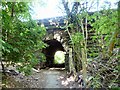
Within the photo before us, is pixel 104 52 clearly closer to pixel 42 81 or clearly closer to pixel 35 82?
pixel 35 82

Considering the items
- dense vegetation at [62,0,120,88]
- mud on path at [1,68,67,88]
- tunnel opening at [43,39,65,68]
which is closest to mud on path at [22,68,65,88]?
mud on path at [1,68,67,88]

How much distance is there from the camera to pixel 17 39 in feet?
14.1

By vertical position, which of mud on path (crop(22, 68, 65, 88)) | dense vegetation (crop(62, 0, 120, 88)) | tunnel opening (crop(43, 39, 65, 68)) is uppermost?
dense vegetation (crop(62, 0, 120, 88))

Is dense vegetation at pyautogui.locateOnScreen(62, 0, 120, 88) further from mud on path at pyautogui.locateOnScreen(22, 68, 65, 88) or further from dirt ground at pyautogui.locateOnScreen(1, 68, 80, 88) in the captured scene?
mud on path at pyautogui.locateOnScreen(22, 68, 65, 88)

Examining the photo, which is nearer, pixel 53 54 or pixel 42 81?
pixel 42 81

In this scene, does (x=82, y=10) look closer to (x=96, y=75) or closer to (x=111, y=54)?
(x=111, y=54)

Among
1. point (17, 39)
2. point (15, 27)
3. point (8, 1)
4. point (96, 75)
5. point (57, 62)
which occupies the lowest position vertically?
point (57, 62)

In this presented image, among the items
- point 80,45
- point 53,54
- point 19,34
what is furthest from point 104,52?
point 53,54

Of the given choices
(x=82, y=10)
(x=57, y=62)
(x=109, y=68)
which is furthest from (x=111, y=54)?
(x=57, y=62)

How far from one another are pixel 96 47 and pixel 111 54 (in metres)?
0.79

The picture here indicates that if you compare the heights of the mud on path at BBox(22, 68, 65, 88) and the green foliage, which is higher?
the green foliage

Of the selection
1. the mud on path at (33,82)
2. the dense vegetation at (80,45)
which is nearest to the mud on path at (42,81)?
the mud on path at (33,82)

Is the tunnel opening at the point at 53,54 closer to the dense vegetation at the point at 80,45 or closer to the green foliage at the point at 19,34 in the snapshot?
the dense vegetation at the point at 80,45

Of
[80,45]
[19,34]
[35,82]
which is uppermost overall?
[19,34]
